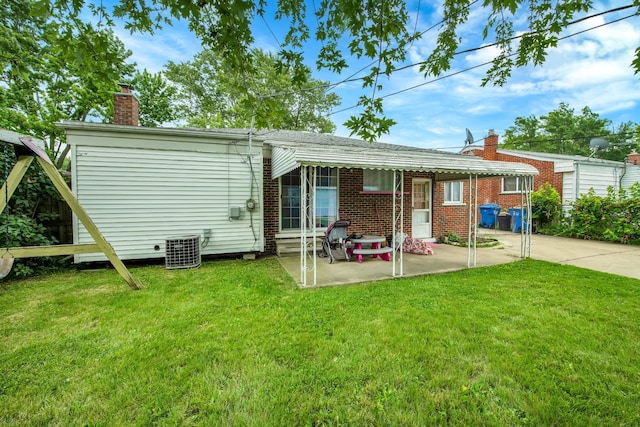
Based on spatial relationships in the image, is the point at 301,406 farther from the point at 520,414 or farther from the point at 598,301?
the point at 598,301

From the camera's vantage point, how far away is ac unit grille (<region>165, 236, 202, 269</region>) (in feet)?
20.6

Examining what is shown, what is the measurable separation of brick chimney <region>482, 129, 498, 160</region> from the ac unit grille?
1639 centimetres

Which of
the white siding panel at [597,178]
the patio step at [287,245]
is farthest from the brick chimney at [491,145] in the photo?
the patio step at [287,245]

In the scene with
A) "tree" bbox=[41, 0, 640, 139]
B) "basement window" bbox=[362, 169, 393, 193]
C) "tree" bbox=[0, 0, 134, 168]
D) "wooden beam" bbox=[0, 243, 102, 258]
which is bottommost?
"wooden beam" bbox=[0, 243, 102, 258]

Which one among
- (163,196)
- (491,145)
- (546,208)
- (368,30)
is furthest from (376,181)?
(491,145)

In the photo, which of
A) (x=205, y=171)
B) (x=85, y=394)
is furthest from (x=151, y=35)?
(x=205, y=171)

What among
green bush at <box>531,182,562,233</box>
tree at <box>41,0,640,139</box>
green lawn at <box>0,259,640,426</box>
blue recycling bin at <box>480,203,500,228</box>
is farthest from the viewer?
blue recycling bin at <box>480,203,500,228</box>

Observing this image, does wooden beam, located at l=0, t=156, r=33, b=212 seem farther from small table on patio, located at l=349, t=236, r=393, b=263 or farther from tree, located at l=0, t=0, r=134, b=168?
tree, located at l=0, t=0, r=134, b=168

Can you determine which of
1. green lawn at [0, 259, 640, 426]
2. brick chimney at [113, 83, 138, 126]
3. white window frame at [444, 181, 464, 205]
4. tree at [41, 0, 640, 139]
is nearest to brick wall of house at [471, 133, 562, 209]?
white window frame at [444, 181, 464, 205]

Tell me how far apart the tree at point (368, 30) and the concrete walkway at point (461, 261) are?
11.3ft

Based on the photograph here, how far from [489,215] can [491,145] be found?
424 cm

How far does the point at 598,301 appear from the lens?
4.14 m

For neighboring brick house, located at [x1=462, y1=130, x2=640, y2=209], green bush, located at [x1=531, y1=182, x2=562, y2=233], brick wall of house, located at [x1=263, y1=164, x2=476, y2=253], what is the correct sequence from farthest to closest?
neighboring brick house, located at [x1=462, y1=130, x2=640, y2=209]
green bush, located at [x1=531, y1=182, x2=562, y2=233]
brick wall of house, located at [x1=263, y1=164, x2=476, y2=253]

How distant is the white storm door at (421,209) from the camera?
9.62 meters
